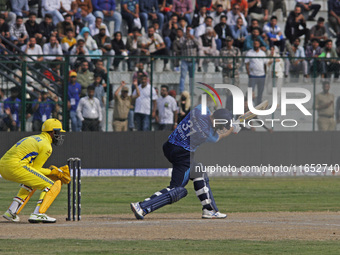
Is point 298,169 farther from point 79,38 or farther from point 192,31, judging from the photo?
point 79,38

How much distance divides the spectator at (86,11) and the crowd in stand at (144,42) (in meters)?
0.03

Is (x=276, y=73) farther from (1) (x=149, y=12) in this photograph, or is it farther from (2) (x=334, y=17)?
(2) (x=334, y=17)

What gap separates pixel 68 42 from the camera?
2811cm

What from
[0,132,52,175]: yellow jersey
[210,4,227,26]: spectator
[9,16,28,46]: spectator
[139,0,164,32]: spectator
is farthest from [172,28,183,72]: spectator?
[0,132,52,175]: yellow jersey

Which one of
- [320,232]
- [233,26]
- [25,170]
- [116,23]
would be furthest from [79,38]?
[320,232]

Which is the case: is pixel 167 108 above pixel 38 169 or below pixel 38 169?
below

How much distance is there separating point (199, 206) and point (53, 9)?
13.2 meters

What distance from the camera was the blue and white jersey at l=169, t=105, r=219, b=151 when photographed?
1409cm

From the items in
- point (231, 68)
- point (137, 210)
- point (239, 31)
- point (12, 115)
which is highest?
point (239, 31)

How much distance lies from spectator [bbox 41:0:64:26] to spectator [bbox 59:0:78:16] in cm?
14

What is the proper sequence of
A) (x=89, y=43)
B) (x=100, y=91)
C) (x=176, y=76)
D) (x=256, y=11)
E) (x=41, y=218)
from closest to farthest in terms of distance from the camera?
(x=41, y=218), (x=100, y=91), (x=176, y=76), (x=89, y=43), (x=256, y=11)

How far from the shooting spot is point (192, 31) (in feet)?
97.2

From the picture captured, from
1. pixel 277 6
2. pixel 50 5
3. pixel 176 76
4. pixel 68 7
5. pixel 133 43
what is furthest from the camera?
pixel 277 6

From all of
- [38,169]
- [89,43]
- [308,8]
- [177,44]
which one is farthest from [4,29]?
[38,169]
